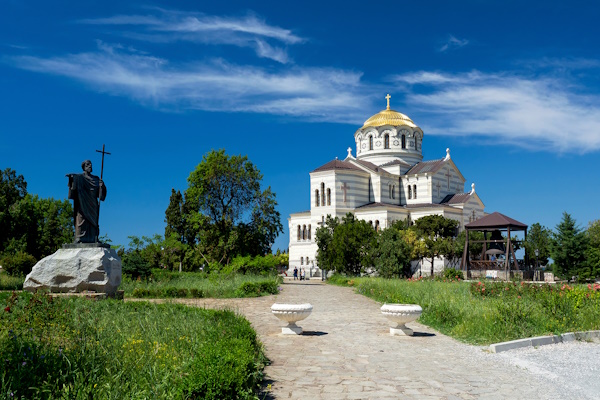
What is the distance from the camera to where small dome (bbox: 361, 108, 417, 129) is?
57.9 meters

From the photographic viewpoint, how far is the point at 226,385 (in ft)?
17.6

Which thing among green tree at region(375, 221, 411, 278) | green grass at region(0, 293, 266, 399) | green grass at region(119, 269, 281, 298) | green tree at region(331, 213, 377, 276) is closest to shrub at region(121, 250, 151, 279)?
green grass at region(119, 269, 281, 298)

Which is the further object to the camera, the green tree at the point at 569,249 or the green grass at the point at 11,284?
the green tree at the point at 569,249

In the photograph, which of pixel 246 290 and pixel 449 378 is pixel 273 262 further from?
A: pixel 449 378

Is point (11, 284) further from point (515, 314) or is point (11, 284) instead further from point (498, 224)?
point (498, 224)

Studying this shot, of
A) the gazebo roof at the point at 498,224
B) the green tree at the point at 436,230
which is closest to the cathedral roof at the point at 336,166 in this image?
the green tree at the point at 436,230

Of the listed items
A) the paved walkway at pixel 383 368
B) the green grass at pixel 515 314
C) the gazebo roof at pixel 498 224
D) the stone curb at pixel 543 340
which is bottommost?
the paved walkway at pixel 383 368

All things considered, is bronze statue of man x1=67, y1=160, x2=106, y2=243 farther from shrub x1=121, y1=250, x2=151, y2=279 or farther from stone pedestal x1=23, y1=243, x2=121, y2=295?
shrub x1=121, y1=250, x2=151, y2=279

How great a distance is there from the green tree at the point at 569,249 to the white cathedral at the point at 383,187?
46.9ft

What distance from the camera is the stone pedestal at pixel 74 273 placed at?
1401cm

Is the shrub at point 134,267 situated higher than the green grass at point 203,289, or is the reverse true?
the shrub at point 134,267

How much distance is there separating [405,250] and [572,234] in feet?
39.3

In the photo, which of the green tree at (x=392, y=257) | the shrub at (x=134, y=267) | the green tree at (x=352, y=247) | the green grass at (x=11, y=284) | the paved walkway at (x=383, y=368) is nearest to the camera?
the paved walkway at (x=383, y=368)

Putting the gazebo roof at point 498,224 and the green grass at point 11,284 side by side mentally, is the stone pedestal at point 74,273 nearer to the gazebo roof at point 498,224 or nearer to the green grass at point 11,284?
the green grass at point 11,284
